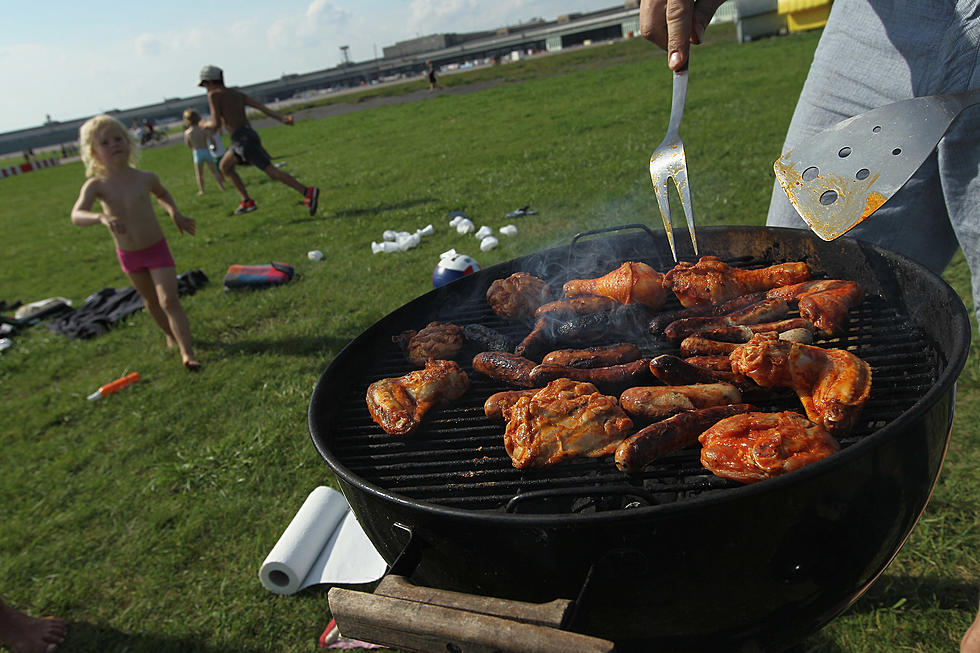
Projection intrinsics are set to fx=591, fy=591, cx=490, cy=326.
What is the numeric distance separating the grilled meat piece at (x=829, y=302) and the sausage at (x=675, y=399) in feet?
1.68

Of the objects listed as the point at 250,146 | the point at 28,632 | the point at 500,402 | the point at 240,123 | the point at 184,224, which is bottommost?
the point at 28,632

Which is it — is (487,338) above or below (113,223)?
below

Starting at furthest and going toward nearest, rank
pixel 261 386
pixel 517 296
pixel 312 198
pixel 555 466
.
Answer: pixel 312 198
pixel 261 386
pixel 517 296
pixel 555 466

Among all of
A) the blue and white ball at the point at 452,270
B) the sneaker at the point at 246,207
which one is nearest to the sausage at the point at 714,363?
the blue and white ball at the point at 452,270

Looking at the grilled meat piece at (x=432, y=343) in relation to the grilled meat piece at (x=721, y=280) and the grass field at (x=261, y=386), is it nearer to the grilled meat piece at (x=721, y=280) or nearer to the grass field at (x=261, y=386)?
the grilled meat piece at (x=721, y=280)

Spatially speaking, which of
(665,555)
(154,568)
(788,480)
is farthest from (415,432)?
(154,568)

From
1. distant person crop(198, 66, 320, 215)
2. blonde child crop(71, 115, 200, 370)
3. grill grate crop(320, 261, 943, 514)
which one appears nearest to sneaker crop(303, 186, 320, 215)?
distant person crop(198, 66, 320, 215)

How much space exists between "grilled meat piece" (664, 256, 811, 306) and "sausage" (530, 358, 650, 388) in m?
0.55

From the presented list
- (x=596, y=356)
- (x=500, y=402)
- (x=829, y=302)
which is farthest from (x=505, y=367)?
(x=829, y=302)

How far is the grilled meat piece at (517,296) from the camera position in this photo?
2.79 metres

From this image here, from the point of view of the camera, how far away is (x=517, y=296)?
279 centimetres

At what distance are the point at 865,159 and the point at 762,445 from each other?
1119 millimetres

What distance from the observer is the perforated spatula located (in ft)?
6.18

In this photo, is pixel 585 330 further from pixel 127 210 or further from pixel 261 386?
pixel 127 210
